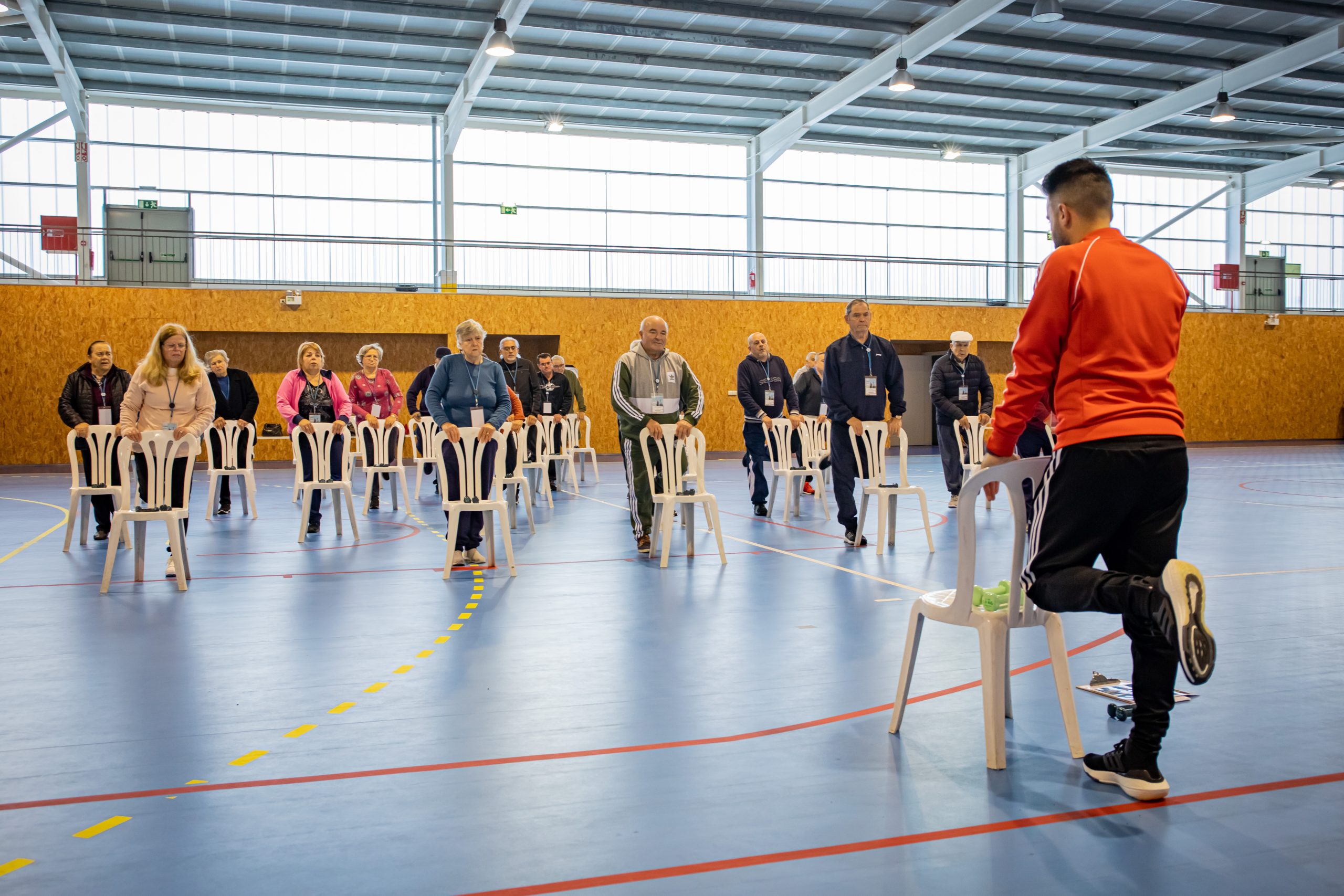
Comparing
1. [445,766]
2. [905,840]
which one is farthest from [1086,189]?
[445,766]

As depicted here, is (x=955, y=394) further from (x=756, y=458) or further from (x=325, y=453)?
(x=325, y=453)

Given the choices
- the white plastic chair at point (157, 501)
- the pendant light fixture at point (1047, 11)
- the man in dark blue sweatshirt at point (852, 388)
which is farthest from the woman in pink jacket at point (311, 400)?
the pendant light fixture at point (1047, 11)

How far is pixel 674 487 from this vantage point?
650 cm

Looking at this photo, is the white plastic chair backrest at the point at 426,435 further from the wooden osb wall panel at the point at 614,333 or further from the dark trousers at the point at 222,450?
the wooden osb wall panel at the point at 614,333

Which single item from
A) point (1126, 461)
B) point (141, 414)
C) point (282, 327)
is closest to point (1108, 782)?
point (1126, 461)

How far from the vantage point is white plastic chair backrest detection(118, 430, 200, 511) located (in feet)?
18.1

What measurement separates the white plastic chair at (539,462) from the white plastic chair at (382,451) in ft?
3.69

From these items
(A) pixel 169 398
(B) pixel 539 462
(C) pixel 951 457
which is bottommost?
(B) pixel 539 462

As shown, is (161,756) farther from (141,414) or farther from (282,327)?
(282,327)

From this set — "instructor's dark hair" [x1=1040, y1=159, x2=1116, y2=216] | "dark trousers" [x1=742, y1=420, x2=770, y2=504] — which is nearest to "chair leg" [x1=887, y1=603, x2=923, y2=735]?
"instructor's dark hair" [x1=1040, y1=159, x2=1116, y2=216]

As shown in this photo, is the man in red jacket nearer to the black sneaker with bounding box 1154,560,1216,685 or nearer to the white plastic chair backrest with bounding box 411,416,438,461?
the black sneaker with bounding box 1154,560,1216,685

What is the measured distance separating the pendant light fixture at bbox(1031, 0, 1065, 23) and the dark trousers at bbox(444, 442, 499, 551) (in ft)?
32.8

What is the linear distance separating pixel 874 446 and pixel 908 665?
411 cm

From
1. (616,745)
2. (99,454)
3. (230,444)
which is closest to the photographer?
(616,745)
